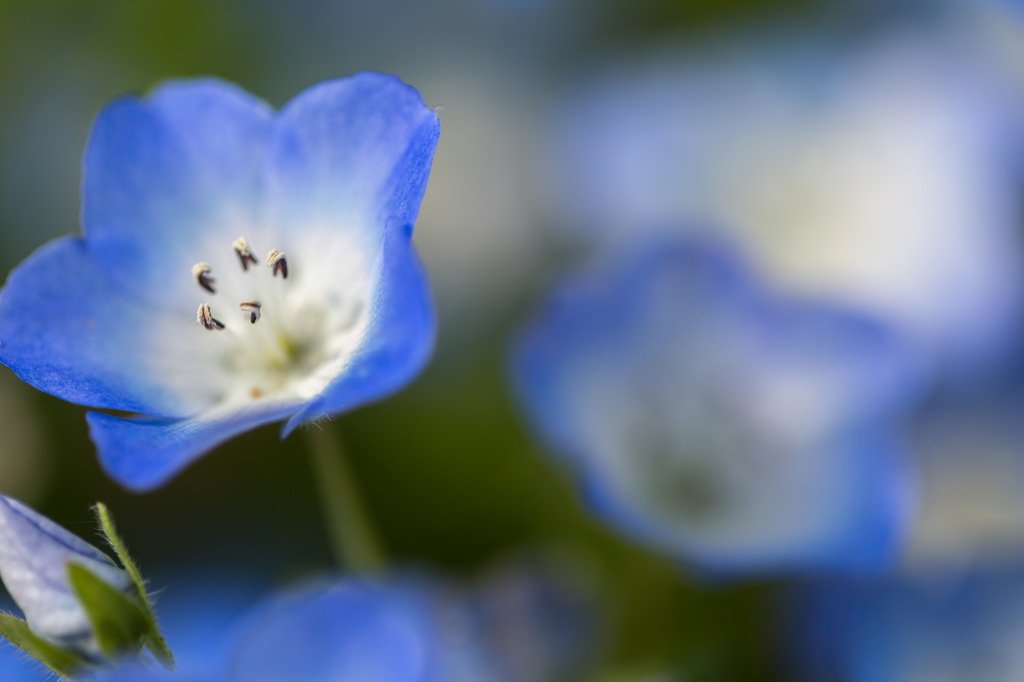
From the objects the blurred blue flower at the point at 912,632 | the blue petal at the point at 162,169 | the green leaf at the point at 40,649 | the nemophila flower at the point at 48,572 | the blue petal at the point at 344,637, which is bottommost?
the blurred blue flower at the point at 912,632

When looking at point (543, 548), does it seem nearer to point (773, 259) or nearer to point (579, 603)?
point (579, 603)

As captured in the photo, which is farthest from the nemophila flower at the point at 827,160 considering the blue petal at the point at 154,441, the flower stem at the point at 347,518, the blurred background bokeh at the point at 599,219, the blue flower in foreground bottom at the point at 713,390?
the blue petal at the point at 154,441

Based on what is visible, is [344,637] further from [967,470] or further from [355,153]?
[967,470]

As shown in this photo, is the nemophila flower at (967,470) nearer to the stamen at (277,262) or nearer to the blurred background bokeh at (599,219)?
the blurred background bokeh at (599,219)

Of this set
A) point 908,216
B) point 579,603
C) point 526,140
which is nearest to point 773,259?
point 908,216

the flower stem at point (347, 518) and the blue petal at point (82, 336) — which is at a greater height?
the blue petal at point (82, 336)

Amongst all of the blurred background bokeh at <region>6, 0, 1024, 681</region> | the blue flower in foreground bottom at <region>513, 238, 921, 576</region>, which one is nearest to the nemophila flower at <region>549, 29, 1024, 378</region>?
the blurred background bokeh at <region>6, 0, 1024, 681</region>

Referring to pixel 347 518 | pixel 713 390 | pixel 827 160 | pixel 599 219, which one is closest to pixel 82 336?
pixel 347 518
